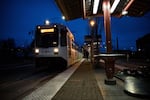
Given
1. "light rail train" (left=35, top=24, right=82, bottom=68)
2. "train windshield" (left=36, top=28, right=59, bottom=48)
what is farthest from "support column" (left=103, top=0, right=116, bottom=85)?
"train windshield" (left=36, top=28, right=59, bottom=48)

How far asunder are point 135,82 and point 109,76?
305 centimetres

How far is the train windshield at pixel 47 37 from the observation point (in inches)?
860

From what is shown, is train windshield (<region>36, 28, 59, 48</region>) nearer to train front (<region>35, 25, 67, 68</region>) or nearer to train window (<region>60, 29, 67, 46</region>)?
train front (<region>35, 25, 67, 68</region>)

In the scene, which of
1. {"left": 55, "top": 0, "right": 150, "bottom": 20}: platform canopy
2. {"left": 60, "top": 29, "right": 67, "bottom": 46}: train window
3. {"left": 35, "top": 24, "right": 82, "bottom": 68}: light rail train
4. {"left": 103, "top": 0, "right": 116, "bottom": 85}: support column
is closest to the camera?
{"left": 103, "top": 0, "right": 116, "bottom": 85}: support column

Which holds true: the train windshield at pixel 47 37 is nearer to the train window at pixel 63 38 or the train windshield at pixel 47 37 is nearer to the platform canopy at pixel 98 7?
the train window at pixel 63 38

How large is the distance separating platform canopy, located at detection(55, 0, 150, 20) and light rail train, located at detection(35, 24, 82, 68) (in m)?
4.80

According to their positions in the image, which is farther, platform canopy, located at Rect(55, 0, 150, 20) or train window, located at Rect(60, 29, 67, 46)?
train window, located at Rect(60, 29, 67, 46)

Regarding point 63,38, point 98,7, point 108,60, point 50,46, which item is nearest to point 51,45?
point 50,46

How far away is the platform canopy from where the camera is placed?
44.3 ft

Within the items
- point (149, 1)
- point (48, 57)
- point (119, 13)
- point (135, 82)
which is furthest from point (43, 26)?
point (135, 82)

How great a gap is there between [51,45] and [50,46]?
0.14m

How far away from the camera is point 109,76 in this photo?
11.1 m

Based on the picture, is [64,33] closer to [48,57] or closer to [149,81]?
Result: [48,57]

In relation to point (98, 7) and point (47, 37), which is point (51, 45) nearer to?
point (47, 37)
